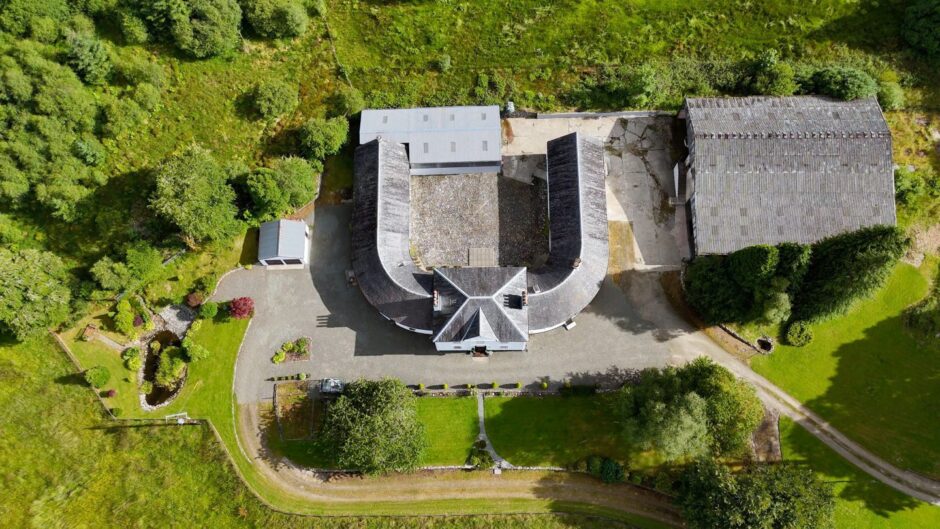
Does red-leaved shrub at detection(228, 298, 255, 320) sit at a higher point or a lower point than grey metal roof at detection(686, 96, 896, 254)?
lower

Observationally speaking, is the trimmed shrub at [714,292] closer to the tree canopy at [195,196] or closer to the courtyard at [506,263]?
the courtyard at [506,263]

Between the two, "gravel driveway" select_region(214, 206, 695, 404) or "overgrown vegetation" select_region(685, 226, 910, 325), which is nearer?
"overgrown vegetation" select_region(685, 226, 910, 325)

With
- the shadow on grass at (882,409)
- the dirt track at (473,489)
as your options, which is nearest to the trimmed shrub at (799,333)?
the shadow on grass at (882,409)

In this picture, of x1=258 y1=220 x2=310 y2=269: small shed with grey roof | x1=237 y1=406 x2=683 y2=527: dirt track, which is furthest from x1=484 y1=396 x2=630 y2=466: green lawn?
x1=258 y1=220 x2=310 y2=269: small shed with grey roof

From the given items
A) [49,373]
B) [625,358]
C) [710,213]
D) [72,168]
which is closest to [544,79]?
[710,213]

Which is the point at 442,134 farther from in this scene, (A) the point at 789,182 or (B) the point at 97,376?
(B) the point at 97,376

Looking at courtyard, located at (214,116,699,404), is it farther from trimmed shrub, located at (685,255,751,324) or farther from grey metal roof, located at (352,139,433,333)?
grey metal roof, located at (352,139,433,333)
